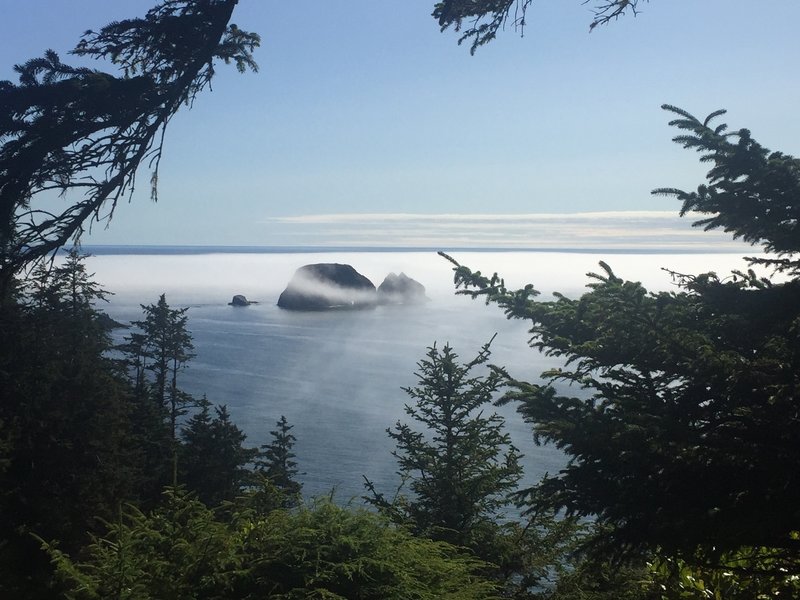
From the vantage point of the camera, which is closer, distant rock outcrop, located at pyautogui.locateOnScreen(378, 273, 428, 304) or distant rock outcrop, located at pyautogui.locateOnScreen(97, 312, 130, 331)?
distant rock outcrop, located at pyautogui.locateOnScreen(97, 312, 130, 331)

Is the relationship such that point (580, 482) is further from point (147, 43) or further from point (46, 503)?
point (46, 503)

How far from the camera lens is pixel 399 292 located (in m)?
196

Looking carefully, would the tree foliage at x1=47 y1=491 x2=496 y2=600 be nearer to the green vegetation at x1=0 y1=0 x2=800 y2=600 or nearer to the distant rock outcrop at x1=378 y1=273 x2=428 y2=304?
the green vegetation at x1=0 y1=0 x2=800 y2=600

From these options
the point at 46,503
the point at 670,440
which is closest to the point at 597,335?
the point at 670,440

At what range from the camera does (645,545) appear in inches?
229

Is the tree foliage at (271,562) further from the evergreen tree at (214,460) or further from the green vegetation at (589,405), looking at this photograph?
the evergreen tree at (214,460)

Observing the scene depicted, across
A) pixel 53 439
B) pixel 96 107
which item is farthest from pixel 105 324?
pixel 96 107

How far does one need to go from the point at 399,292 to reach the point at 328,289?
22.2 m

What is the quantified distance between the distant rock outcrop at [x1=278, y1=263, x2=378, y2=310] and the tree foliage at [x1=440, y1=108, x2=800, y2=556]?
167675 millimetres

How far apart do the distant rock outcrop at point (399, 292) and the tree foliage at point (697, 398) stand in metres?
184

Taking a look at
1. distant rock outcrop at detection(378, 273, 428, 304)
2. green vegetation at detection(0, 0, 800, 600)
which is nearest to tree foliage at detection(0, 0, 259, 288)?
green vegetation at detection(0, 0, 800, 600)

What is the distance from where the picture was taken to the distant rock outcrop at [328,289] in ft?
580

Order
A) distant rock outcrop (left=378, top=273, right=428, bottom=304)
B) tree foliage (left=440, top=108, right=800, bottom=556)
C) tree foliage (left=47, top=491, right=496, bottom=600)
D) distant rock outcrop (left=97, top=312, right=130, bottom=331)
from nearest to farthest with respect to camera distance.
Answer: tree foliage (left=440, top=108, right=800, bottom=556) < tree foliage (left=47, top=491, right=496, bottom=600) < distant rock outcrop (left=97, top=312, right=130, bottom=331) < distant rock outcrop (left=378, top=273, right=428, bottom=304)

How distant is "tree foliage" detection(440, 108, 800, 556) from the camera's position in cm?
509
